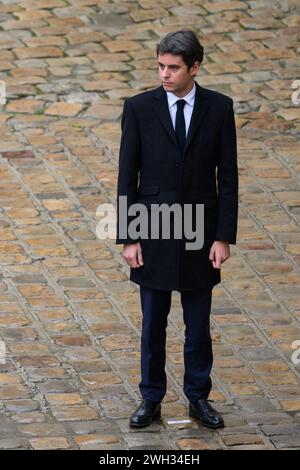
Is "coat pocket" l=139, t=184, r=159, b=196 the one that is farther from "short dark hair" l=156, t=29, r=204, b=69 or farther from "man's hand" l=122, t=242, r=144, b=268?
"short dark hair" l=156, t=29, r=204, b=69

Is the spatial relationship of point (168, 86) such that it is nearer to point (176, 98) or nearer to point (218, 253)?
point (176, 98)

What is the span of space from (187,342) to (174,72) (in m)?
1.43

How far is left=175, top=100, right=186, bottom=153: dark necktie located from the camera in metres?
6.77

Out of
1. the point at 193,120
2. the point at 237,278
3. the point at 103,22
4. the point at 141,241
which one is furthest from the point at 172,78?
the point at 103,22

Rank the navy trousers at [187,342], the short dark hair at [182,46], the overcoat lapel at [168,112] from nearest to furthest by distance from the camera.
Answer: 1. the short dark hair at [182,46]
2. the overcoat lapel at [168,112]
3. the navy trousers at [187,342]

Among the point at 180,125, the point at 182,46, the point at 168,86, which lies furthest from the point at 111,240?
the point at 182,46

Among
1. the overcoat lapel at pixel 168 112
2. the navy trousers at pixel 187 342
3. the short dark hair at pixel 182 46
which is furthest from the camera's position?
the navy trousers at pixel 187 342

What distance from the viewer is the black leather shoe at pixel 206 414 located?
22.9 ft

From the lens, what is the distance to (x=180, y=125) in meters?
6.78

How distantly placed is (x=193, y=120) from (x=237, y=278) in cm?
237

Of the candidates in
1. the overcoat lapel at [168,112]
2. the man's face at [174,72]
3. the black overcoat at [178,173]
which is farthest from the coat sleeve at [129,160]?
the man's face at [174,72]

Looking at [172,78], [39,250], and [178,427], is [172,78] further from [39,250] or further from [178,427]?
[39,250]

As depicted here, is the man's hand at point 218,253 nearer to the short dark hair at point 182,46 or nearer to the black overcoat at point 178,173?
the black overcoat at point 178,173

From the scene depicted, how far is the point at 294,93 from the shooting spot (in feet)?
39.0
